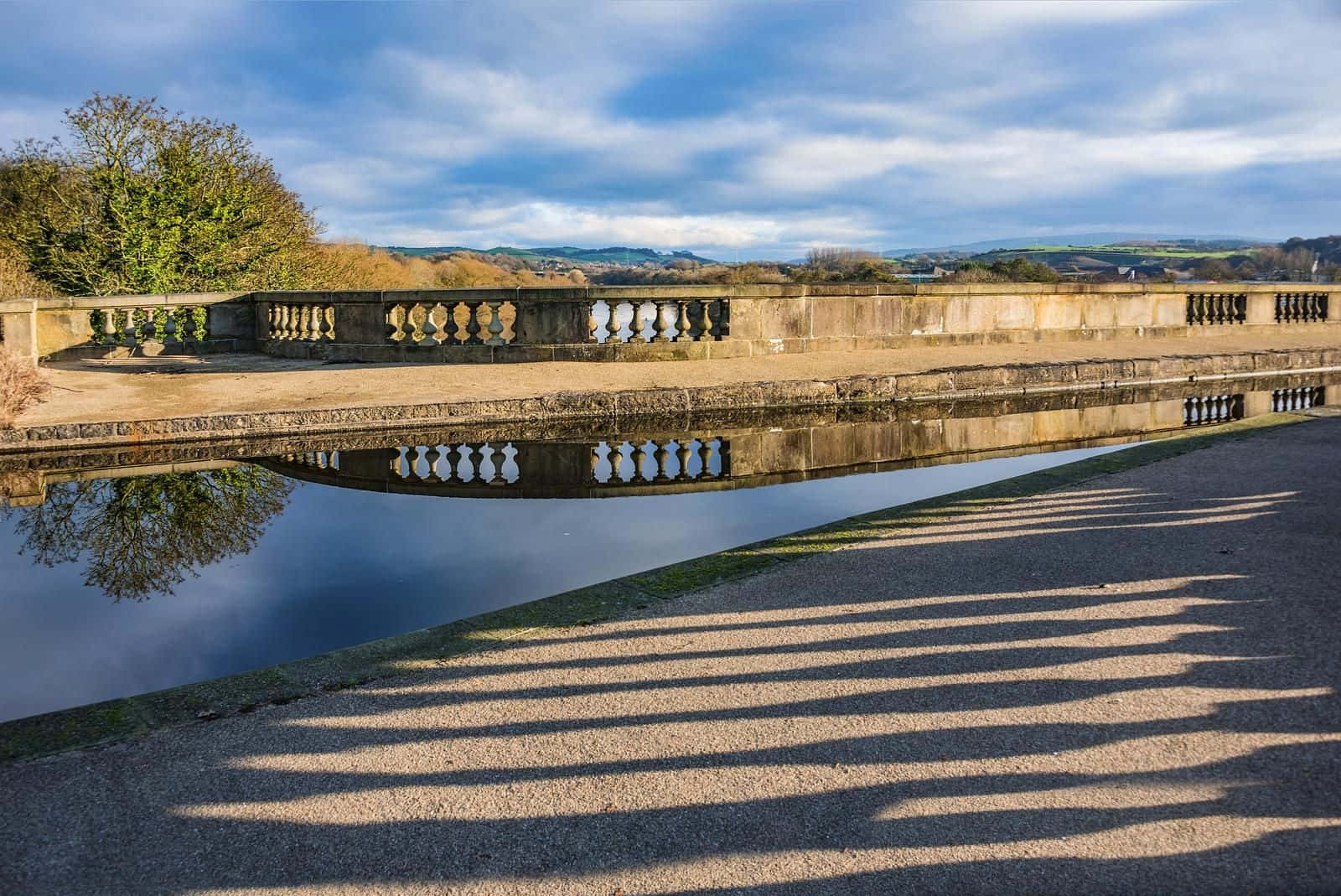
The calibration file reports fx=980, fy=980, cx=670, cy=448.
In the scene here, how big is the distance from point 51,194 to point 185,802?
21.6 metres

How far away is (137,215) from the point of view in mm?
18828

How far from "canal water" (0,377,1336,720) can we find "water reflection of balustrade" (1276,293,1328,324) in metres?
14.6

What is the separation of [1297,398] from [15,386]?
13.9 meters

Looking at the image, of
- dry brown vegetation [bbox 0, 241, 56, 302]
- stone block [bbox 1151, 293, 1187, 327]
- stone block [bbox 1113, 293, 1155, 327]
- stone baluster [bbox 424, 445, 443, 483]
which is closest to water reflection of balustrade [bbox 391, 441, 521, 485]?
stone baluster [bbox 424, 445, 443, 483]

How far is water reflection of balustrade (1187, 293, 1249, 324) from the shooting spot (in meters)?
19.8

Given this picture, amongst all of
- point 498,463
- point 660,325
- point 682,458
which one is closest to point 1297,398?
point 660,325

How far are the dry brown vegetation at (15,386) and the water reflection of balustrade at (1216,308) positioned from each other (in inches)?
765

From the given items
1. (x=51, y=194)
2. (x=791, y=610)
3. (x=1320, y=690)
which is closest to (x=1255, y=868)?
(x=1320, y=690)

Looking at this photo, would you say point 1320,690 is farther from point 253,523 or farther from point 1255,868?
point 253,523

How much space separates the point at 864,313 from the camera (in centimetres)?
1523

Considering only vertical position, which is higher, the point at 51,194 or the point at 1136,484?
the point at 51,194

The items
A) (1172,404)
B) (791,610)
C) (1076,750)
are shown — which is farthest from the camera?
(1172,404)

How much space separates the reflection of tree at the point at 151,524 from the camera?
5098 mm

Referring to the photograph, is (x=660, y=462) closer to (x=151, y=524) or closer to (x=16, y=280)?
(x=151, y=524)
